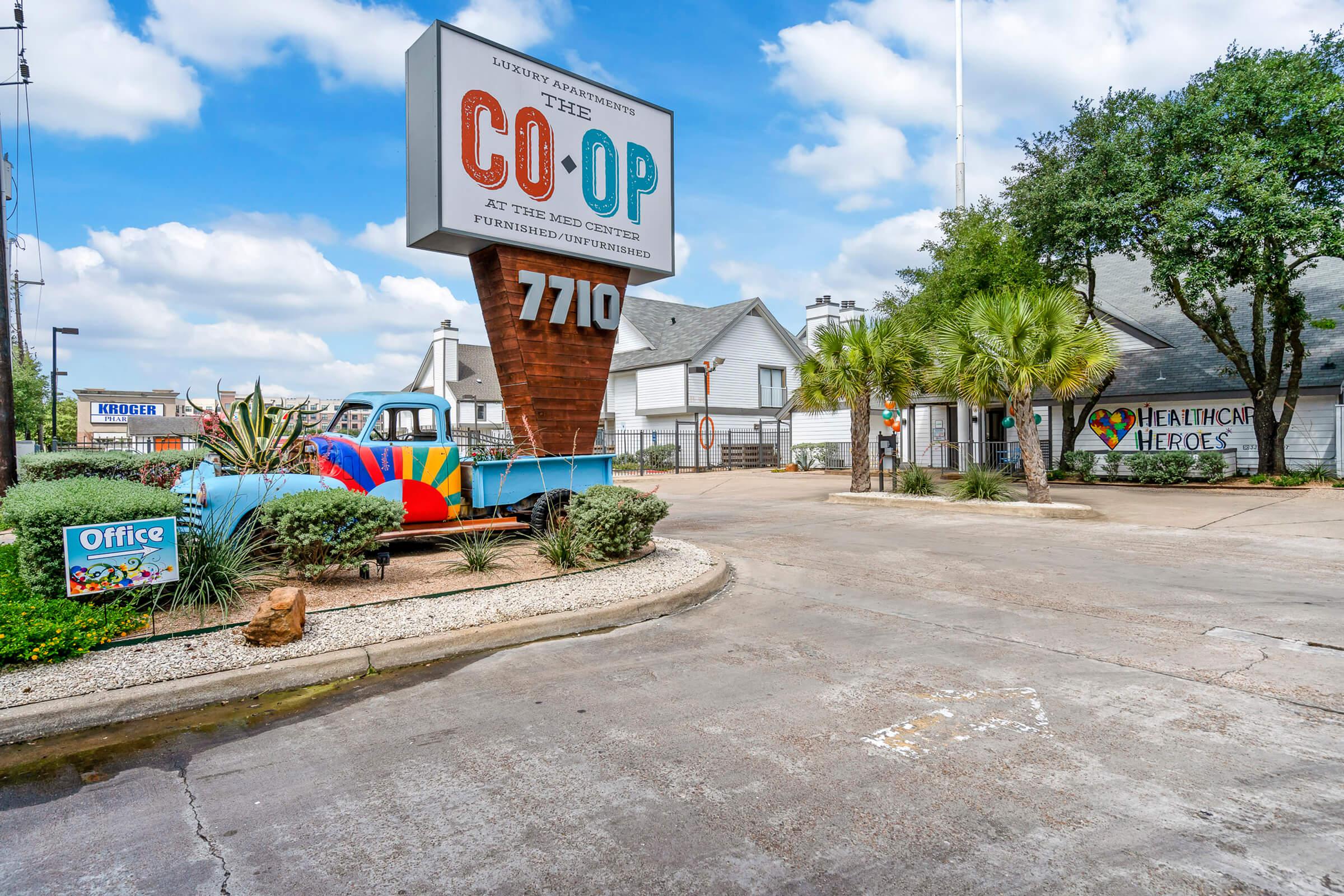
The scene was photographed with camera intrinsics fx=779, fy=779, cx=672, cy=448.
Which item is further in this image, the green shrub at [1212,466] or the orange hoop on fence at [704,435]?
the orange hoop on fence at [704,435]

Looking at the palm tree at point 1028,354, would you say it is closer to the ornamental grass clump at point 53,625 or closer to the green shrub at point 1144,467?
the green shrub at point 1144,467

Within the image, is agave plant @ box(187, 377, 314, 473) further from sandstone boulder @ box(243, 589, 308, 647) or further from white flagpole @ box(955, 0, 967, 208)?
white flagpole @ box(955, 0, 967, 208)

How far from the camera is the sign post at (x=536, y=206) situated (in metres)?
10.7

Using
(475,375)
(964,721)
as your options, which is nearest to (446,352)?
(475,375)

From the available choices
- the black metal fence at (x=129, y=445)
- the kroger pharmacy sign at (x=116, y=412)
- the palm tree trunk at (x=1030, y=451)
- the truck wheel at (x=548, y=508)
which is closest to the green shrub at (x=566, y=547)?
the truck wheel at (x=548, y=508)

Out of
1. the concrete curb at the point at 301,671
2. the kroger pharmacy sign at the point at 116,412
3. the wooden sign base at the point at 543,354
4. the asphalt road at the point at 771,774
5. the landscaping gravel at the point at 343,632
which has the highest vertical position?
the kroger pharmacy sign at the point at 116,412

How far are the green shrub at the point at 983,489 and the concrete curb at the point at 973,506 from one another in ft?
1.52

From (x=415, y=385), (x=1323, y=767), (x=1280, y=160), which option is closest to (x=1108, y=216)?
(x=1280, y=160)

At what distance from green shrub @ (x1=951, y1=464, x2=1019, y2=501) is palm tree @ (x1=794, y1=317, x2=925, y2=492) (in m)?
2.33

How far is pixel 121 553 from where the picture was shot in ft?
19.5

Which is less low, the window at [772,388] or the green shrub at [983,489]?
the window at [772,388]

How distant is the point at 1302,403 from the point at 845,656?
22054 mm

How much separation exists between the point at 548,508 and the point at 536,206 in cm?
467

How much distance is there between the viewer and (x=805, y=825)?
3.23m
